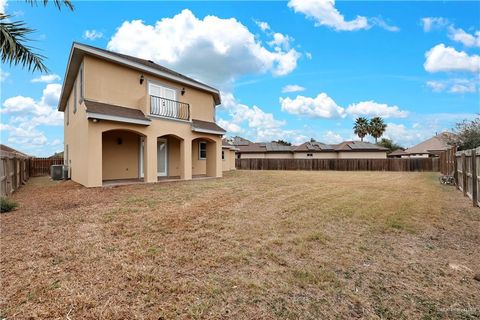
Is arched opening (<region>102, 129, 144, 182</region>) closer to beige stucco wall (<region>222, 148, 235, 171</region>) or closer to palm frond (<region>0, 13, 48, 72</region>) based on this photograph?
palm frond (<region>0, 13, 48, 72</region>)

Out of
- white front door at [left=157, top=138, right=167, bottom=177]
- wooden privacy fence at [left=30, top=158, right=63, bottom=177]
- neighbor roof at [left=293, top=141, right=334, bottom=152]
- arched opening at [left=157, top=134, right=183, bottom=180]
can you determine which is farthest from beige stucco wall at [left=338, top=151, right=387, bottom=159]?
wooden privacy fence at [left=30, top=158, right=63, bottom=177]

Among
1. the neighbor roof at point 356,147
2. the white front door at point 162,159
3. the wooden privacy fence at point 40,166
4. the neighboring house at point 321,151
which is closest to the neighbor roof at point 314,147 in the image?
the neighboring house at point 321,151

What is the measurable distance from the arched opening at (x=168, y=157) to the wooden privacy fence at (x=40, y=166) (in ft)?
36.4

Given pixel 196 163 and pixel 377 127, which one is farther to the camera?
pixel 377 127

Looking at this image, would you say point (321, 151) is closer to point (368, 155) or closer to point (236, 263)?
point (368, 155)

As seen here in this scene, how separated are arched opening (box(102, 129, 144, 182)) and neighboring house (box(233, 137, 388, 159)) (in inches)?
1191

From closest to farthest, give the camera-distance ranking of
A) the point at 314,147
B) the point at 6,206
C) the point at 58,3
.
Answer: the point at 58,3 < the point at 6,206 < the point at 314,147

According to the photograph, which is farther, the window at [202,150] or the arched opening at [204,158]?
the window at [202,150]

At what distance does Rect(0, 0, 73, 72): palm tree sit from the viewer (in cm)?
642

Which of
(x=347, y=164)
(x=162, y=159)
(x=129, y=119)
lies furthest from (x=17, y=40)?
(x=347, y=164)

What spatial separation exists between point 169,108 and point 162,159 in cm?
322

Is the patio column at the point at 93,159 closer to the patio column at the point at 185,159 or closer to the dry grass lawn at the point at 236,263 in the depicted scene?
the dry grass lawn at the point at 236,263

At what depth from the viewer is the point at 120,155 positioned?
13.7 meters

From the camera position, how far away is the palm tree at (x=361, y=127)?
51562 millimetres
